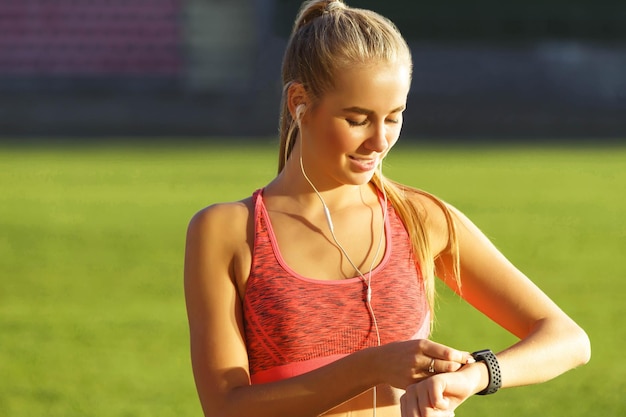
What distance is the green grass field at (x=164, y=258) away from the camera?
22.9 ft

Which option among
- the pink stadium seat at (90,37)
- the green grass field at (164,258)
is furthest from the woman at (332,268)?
the pink stadium seat at (90,37)

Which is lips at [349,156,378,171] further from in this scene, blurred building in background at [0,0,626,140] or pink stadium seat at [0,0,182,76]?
pink stadium seat at [0,0,182,76]

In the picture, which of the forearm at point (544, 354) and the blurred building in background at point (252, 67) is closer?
the forearm at point (544, 354)


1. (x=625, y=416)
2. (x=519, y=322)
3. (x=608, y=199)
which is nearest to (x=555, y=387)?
(x=625, y=416)

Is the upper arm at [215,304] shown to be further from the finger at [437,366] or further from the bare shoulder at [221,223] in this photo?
the finger at [437,366]


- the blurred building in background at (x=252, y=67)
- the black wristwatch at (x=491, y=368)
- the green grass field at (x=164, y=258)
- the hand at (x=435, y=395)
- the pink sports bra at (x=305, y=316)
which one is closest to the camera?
the hand at (x=435, y=395)

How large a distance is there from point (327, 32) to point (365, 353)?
642mm

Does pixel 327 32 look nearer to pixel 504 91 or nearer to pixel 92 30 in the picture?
pixel 504 91

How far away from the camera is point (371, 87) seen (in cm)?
258

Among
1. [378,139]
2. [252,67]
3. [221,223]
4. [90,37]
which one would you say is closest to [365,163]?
[378,139]

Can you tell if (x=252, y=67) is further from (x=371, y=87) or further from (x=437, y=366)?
(x=437, y=366)

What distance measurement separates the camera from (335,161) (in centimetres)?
265

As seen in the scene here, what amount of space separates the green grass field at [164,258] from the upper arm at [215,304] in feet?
6.25

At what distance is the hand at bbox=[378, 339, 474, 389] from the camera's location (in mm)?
2385
